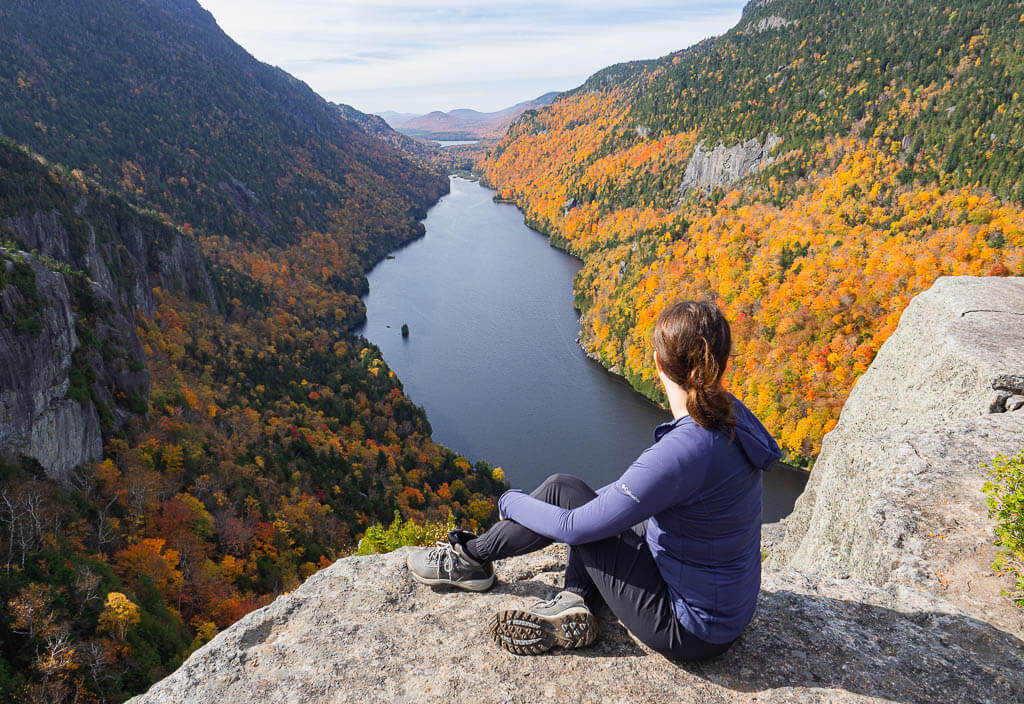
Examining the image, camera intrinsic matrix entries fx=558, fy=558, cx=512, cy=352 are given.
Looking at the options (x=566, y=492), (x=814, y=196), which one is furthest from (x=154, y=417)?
(x=814, y=196)

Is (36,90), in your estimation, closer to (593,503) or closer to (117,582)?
(117,582)

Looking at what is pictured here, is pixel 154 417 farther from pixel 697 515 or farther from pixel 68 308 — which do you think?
pixel 697 515

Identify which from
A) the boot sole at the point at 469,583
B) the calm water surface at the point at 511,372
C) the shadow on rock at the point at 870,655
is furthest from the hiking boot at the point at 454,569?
the calm water surface at the point at 511,372

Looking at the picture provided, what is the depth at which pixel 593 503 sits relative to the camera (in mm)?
3957

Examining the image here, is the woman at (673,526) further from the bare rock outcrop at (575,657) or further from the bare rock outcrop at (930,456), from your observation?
the bare rock outcrop at (930,456)

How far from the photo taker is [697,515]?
3793 millimetres

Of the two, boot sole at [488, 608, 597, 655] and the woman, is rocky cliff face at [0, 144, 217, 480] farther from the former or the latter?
the woman

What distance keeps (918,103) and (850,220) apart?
32.9 m

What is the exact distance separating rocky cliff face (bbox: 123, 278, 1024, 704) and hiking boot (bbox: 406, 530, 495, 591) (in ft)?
0.54

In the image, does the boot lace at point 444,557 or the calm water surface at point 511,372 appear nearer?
the boot lace at point 444,557

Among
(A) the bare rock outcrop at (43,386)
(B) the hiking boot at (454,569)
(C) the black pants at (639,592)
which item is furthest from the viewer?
(A) the bare rock outcrop at (43,386)

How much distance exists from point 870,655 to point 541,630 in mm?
2770

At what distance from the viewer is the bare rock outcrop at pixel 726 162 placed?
11675cm

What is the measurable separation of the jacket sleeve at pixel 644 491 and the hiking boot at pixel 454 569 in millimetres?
1475
